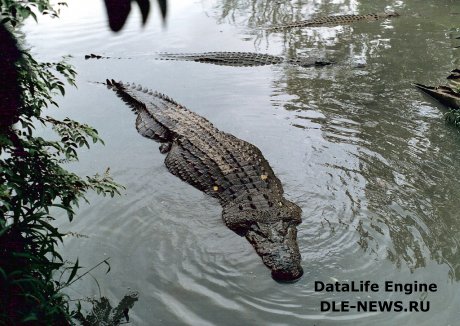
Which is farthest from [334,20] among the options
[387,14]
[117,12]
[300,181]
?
[117,12]

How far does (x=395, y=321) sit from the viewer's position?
3.29 m

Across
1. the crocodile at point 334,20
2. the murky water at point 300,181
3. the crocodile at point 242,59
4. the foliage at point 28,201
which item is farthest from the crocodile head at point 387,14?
the foliage at point 28,201

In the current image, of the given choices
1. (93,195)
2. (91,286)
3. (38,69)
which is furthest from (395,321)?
(93,195)

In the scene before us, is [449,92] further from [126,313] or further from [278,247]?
[126,313]

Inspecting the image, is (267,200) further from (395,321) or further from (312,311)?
(395,321)

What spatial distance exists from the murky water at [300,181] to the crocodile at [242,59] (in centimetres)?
22

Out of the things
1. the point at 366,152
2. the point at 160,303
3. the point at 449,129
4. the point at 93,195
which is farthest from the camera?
the point at 449,129

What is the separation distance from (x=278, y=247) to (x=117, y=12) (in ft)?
11.4

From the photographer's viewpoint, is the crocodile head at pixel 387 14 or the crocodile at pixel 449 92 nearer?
the crocodile at pixel 449 92

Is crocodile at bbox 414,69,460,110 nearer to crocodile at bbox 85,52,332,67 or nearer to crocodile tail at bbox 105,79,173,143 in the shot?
crocodile at bbox 85,52,332,67

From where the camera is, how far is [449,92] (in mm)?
6812

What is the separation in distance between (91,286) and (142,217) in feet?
3.71

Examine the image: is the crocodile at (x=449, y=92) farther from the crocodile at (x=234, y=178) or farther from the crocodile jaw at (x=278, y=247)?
the crocodile jaw at (x=278, y=247)

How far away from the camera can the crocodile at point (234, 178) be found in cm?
400
